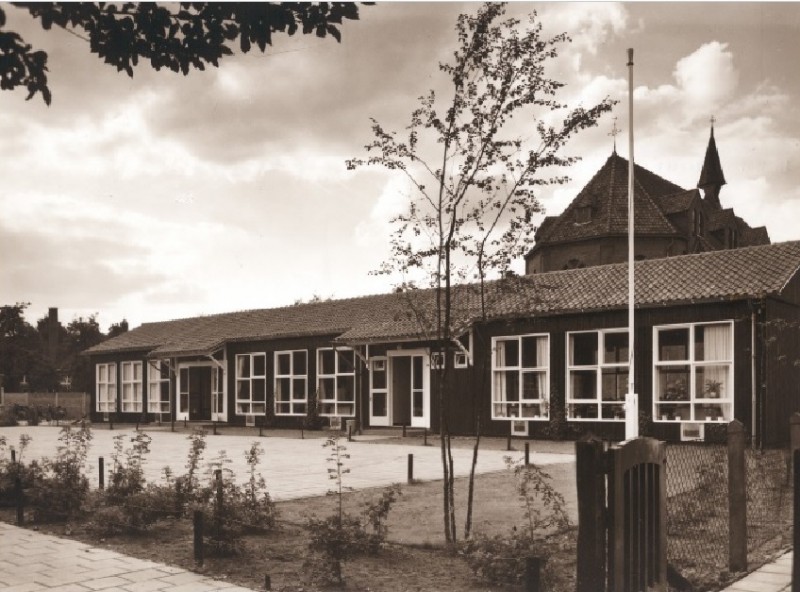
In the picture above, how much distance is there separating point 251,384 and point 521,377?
12.7 m

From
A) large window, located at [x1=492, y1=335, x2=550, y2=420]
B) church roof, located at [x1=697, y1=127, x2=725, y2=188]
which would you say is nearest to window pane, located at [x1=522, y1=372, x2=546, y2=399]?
large window, located at [x1=492, y1=335, x2=550, y2=420]

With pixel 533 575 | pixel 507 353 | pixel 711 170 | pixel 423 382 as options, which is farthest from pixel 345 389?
pixel 711 170

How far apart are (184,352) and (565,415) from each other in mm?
17139

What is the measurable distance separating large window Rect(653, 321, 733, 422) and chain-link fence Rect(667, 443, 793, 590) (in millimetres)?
8766

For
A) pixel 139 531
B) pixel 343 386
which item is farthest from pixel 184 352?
pixel 139 531

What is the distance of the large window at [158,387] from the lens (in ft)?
114

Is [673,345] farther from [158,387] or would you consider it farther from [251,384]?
[158,387]

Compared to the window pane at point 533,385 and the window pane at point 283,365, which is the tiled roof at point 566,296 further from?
the window pane at point 533,385

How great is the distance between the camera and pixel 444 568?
654 centimetres

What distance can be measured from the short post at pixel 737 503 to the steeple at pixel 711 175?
58187 millimetres

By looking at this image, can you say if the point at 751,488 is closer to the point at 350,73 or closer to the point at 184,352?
the point at 350,73

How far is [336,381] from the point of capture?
27109 mm

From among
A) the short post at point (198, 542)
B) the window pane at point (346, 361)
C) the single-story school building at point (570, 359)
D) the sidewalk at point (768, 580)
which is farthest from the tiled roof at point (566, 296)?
the sidewalk at point (768, 580)

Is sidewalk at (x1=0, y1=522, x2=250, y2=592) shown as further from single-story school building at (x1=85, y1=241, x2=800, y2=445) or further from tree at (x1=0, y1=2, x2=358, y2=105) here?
single-story school building at (x1=85, y1=241, x2=800, y2=445)
